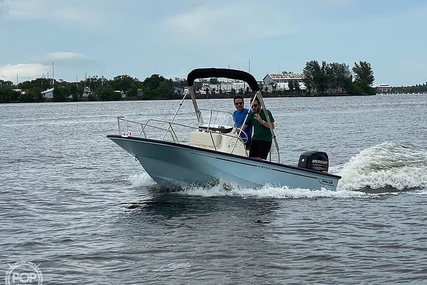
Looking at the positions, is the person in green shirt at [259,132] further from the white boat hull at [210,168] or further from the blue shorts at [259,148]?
the white boat hull at [210,168]

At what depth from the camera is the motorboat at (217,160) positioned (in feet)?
53.7

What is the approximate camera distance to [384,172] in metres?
20.5

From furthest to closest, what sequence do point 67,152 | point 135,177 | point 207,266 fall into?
point 67,152
point 135,177
point 207,266

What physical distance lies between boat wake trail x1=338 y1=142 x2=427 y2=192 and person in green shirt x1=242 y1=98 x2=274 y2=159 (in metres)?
2.90

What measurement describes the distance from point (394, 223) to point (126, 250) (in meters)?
5.38

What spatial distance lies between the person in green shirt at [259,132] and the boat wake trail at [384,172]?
290 cm

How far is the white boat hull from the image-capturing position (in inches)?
643

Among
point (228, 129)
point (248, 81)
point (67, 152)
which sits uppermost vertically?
point (248, 81)

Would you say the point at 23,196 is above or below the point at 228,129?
below

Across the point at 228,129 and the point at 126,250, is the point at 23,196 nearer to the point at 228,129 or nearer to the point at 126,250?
the point at 228,129

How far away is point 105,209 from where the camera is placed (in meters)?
16.3

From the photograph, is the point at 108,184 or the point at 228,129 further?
the point at 108,184

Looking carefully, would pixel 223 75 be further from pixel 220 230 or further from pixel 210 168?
pixel 220 230

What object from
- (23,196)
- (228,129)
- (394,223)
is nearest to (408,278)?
(394,223)
